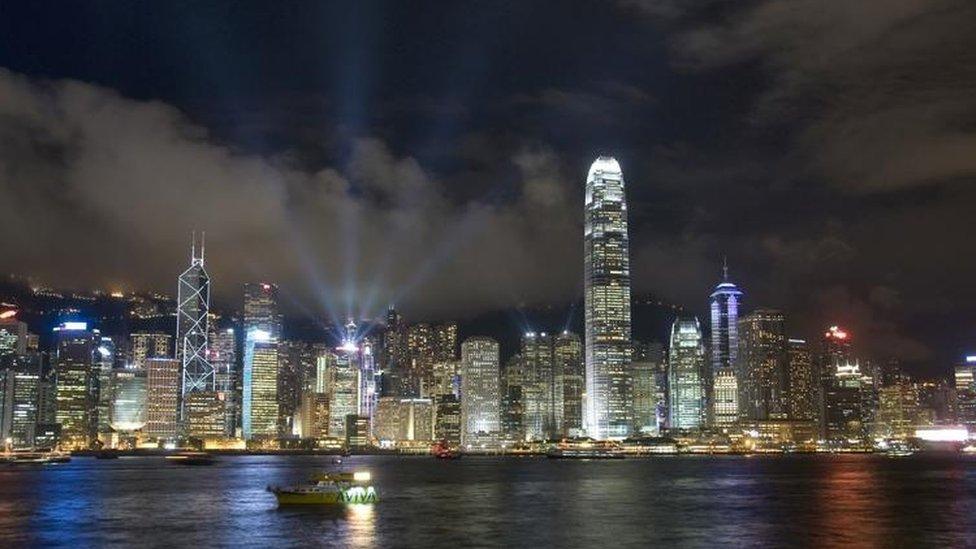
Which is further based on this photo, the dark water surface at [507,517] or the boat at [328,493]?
the boat at [328,493]

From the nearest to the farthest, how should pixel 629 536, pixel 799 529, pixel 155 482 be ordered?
pixel 629 536 → pixel 799 529 → pixel 155 482

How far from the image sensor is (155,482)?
16300 centimetres

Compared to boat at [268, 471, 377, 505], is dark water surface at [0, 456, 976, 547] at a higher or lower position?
lower

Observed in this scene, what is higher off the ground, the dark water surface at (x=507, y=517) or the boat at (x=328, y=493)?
the boat at (x=328, y=493)

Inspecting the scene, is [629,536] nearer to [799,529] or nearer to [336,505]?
[799,529]

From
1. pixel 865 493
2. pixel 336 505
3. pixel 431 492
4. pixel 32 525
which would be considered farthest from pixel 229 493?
pixel 865 493

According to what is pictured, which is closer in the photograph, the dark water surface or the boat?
the dark water surface

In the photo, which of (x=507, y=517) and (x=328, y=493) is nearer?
(x=507, y=517)

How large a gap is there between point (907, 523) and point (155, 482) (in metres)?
117

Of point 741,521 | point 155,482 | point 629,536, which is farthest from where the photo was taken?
point 155,482

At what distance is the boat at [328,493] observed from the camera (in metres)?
100

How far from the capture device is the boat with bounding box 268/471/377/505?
100250 millimetres

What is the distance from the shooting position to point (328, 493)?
329ft

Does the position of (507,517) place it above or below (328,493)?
below
